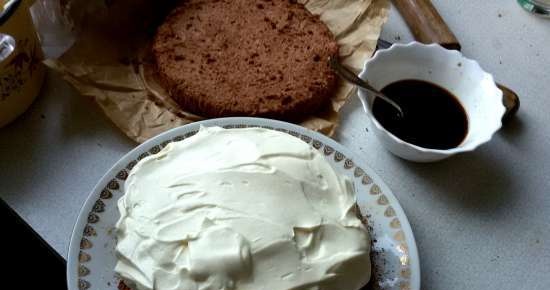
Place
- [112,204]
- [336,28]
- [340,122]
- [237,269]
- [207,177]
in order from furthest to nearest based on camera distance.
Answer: [336,28]
[340,122]
[112,204]
[207,177]
[237,269]

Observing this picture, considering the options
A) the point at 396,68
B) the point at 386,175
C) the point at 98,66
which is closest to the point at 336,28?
the point at 396,68

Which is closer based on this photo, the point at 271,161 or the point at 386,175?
the point at 271,161

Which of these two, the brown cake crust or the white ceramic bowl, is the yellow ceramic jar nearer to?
the brown cake crust

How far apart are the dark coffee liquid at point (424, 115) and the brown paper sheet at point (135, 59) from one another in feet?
0.43

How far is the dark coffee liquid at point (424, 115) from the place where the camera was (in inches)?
46.1

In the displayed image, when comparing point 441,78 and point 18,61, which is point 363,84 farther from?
point 18,61

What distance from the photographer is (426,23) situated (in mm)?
1387

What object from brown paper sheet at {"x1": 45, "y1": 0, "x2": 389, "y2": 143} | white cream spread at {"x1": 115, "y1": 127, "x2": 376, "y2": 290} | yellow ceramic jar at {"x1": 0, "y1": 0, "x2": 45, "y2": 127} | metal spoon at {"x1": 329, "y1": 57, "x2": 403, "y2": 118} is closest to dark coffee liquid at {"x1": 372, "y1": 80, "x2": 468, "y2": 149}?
metal spoon at {"x1": 329, "y1": 57, "x2": 403, "y2": 118}

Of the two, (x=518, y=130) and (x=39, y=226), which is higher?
(x=39, y=226)

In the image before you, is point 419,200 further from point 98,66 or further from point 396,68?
point 98,66

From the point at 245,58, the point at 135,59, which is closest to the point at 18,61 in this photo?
the point at 135,59

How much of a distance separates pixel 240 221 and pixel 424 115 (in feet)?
1.80

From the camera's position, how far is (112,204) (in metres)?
1.04

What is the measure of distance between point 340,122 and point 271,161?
0.38m
